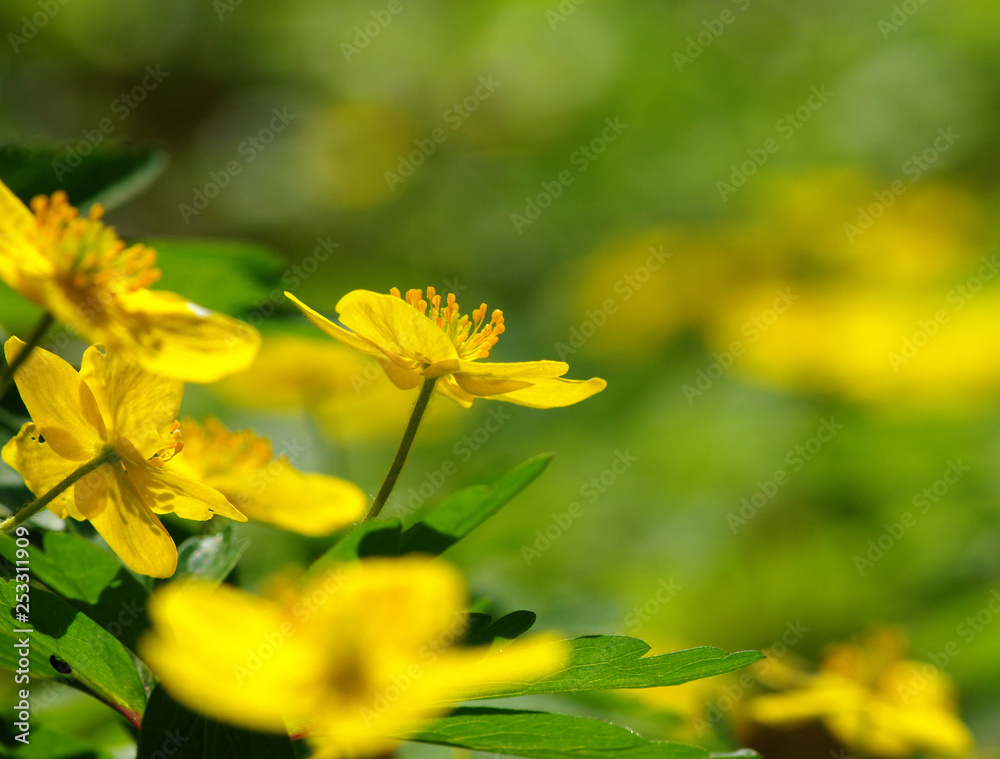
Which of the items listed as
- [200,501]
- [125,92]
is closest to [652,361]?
[125,92]

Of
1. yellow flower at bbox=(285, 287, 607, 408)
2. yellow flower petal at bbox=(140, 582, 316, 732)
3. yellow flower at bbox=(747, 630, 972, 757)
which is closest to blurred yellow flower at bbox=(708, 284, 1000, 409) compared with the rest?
yellow flower at bbox=(747, 630, 972, 757)

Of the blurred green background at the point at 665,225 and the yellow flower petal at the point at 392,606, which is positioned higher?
the blurred green background at the point at 665,225

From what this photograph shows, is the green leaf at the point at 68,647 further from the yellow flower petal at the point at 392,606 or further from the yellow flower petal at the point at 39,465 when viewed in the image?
the yellow flower petal at the point at 392,606

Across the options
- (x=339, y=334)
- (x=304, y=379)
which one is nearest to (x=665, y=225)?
(x=304, y=379)

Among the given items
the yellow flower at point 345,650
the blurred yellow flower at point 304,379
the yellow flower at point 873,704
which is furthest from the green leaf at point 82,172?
the yellow flower at point 873,704

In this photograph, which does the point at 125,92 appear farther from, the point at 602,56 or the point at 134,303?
the point at 134,303

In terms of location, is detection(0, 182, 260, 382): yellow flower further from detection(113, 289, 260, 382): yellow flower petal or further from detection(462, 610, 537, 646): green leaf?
detection(462, 610, 537, 646): green leaf

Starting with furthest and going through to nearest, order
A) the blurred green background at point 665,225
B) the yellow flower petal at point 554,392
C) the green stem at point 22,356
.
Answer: the blurred green background at point 665,225 < the yellow flower petal at point 554,392 < the green stem at point 22,356

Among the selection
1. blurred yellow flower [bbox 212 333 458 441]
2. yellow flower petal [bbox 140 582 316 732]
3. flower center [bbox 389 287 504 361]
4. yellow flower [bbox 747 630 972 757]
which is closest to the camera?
yellow flower petal [bbox 140 582 316 732]
